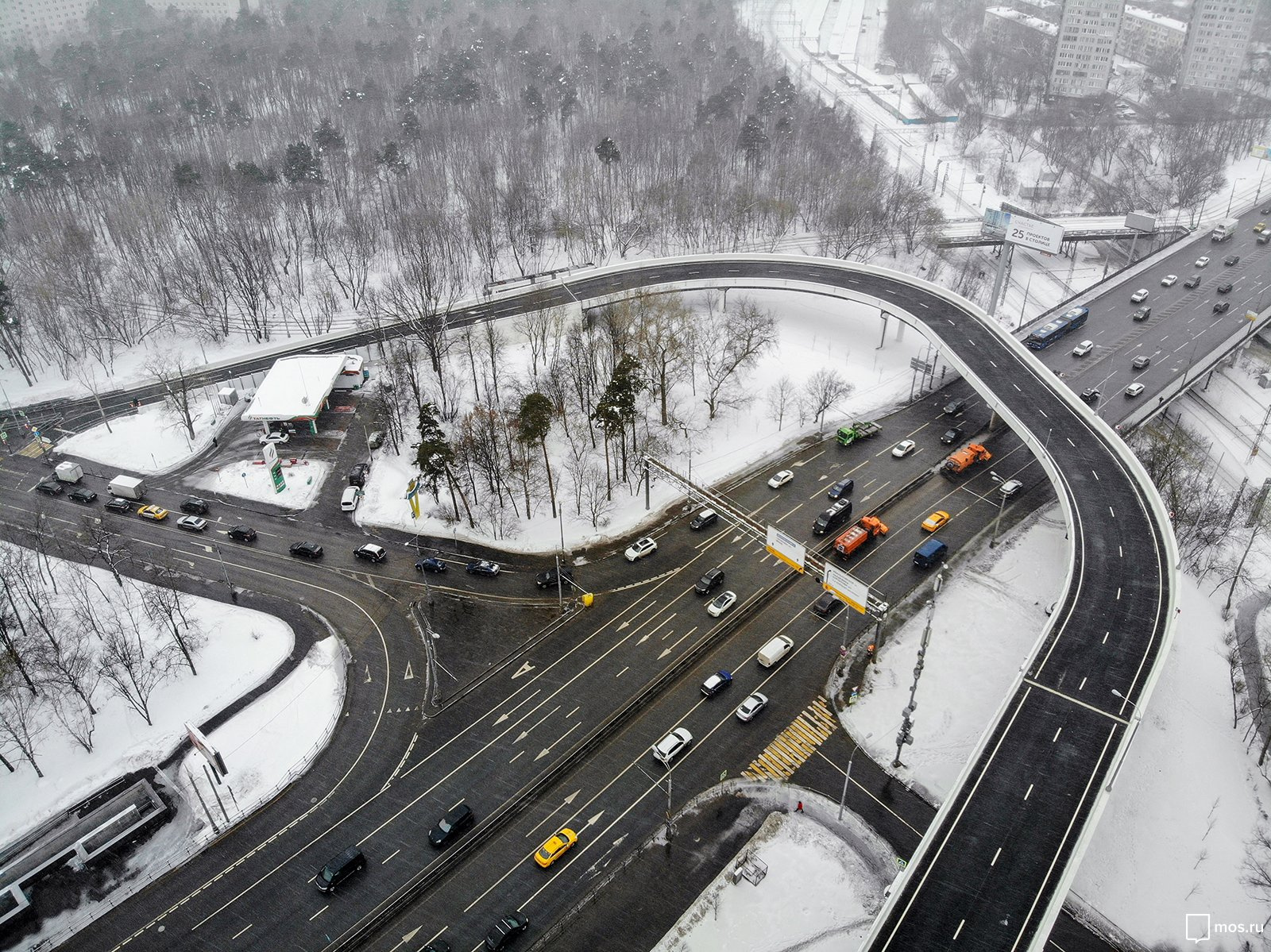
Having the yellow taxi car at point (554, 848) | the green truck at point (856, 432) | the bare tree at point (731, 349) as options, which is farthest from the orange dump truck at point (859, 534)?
the yellow taxi car at point (554, 848)

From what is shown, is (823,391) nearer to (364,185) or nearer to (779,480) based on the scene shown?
(779,480)

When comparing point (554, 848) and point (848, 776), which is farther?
point (848, 776)

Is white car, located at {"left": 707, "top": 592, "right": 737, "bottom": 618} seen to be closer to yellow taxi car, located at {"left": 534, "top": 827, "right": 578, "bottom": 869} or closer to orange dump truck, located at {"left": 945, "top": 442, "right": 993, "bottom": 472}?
yellow taxi car, located at {"left": 534, "top": 827, "right": 578, "bottom": 869}

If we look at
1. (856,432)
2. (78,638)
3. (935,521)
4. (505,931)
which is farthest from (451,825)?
(856,432)

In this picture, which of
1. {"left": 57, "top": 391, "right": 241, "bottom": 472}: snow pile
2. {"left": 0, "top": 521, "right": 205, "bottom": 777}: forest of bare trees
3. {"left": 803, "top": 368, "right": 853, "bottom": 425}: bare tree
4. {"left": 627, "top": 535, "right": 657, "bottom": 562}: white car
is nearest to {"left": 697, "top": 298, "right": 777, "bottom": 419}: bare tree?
{"left": 803, "top": 368, "right": 853, "bottom": 425}: bare tree

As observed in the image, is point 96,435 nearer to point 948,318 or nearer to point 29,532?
point 29,532

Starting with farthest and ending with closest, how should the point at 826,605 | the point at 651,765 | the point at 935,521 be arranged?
1. the point at 935,521
2. the point at 826,605
3. the point at 651,765

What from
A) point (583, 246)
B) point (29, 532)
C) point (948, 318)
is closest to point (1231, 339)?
point (948, 318)
